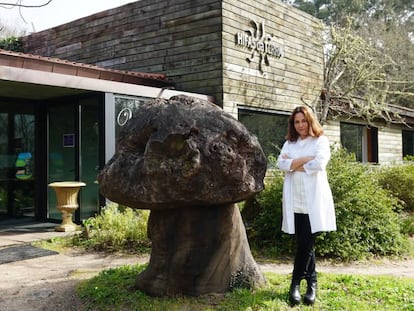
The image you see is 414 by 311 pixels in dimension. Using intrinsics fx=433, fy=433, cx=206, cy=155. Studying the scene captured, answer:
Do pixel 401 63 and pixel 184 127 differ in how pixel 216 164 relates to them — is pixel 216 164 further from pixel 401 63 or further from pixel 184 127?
pixel 401 63

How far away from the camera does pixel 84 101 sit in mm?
8602

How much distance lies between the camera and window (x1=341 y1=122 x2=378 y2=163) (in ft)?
51.9

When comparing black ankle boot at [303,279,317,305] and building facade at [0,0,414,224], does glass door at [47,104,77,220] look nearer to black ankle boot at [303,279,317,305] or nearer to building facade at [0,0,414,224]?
building facade at [0,0,414,224]

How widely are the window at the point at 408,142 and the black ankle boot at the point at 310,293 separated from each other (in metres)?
17.7

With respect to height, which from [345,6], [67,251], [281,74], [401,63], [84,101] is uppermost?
[345,6]

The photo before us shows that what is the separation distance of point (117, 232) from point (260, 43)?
683cm

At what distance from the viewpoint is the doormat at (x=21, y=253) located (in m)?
6.09

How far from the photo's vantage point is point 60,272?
5.31 meters

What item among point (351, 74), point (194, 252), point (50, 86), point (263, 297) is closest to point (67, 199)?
point (50, 86)

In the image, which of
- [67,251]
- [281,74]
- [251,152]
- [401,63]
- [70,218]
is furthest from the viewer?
[401,63]

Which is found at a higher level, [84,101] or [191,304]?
[84,101]

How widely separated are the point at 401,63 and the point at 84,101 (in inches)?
926

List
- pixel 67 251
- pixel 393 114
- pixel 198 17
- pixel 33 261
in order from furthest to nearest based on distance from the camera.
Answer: pixel 393 114 → pixel 198 17 → pixel 67 251 → pixel 33 261

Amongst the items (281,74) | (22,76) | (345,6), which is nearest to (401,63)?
(345,6)
